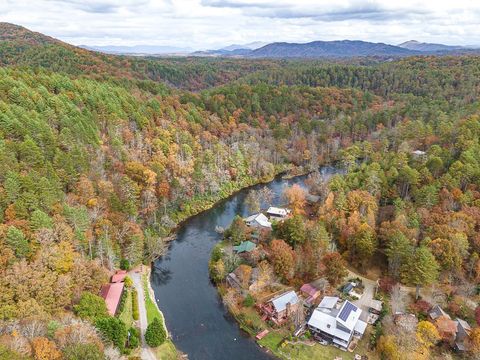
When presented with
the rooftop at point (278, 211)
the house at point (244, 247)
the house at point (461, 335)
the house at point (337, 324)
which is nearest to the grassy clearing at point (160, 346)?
the house at point (244, 247)

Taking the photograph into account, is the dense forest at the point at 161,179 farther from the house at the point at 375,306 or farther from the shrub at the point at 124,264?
the house at the point at 375,306

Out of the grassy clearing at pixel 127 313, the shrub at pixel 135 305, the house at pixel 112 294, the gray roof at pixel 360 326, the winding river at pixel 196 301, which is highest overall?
the house at pixel 112 294

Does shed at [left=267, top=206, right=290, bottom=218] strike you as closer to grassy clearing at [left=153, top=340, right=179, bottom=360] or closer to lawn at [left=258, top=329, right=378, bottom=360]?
lawn at [left=258, top=329, right=378, bottom=360]

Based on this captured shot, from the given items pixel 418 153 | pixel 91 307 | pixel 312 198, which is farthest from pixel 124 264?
pixel 418 153

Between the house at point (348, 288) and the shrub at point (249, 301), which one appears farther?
the house at point (348, 288)

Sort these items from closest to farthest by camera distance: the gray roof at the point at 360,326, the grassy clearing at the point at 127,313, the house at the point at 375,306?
1. the gray roof at the point at 360,326
2. the grassy clearing at the point at 127,313
3. the house at the point at 375,306

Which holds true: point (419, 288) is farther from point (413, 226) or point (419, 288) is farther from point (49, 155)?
point (49, 155)
